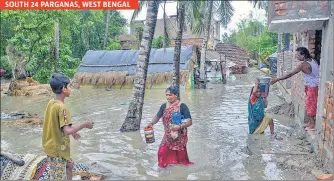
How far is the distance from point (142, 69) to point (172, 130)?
3292mm

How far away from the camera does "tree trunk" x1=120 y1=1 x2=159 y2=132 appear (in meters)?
8.07

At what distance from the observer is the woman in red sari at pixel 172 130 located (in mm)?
5133

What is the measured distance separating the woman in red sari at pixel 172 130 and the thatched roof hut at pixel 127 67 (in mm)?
14657

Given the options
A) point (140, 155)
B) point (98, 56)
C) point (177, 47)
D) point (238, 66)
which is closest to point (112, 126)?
point (140, 155)

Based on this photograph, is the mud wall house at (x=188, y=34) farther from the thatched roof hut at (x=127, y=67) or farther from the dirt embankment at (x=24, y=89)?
the dirt embankment at (x=24, y=89)

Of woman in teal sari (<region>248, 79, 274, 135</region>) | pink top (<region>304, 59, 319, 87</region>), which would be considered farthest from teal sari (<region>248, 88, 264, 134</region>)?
pink top (<region>304, 59, 319, 87</region>)

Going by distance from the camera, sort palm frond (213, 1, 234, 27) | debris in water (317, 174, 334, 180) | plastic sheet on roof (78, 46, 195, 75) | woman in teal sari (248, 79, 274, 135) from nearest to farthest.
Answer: debris in water (317, 174, 334, 180) → woman in teal sari (248, 79, 274, 135) → palm frond (213, 1, 234, 27) → plastic sheet on roof (78, 46, 195, 75)

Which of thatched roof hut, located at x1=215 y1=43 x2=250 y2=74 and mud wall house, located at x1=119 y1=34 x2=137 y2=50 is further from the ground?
mud wall house, located at x1=119 y1=34 x2=137 y2=50

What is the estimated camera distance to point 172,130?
5172 millimetres

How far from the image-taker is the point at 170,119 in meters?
5.20

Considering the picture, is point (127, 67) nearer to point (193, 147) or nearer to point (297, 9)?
point (193, 147)

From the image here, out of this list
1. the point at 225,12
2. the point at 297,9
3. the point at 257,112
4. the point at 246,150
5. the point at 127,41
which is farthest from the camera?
the point at 127,41

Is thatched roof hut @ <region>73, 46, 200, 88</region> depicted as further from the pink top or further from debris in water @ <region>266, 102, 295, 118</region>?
the pink top

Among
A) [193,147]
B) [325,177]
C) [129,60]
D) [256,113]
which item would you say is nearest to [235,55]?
[129,60]
